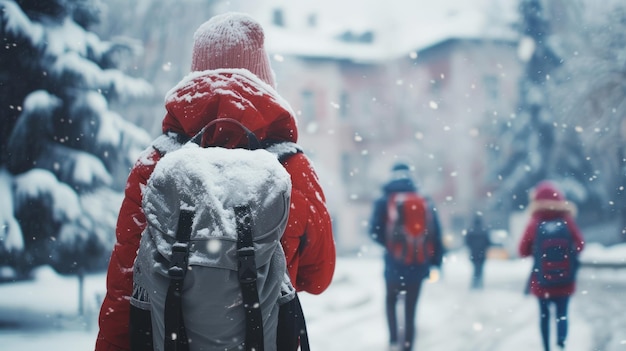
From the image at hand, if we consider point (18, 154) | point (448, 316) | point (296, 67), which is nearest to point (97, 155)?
point (18, 154)

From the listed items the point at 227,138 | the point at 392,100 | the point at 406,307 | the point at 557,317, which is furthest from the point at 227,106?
the point at 392,100

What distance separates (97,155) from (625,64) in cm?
778

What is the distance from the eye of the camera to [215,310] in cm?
150

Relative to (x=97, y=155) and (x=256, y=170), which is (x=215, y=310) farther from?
(x=97, y=155)

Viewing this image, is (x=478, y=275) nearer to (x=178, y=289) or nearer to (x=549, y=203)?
(x=549, y=203)

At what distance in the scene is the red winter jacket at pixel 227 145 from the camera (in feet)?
5.65

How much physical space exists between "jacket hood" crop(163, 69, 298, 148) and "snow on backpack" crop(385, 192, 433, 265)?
447 centimetres

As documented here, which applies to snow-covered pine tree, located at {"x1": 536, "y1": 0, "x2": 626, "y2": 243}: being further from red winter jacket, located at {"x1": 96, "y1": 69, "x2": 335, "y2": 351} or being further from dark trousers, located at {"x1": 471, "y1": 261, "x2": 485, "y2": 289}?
red winter jacket, located at {"x1": 96, "y1": 69, "x2": 335, "y2": 351}

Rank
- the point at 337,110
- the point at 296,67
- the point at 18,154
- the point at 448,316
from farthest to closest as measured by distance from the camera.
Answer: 1. the point at 337,110
2. the point at 296,67
3. the point at 448,316
4. the point at 18,154

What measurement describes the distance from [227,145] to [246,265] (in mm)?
424

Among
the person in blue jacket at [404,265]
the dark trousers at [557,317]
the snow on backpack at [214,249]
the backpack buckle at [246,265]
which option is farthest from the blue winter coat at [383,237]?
the backpack buckle at [246,265]

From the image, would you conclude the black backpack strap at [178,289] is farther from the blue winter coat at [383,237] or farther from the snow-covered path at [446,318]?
the snow-covered path at [446,318]

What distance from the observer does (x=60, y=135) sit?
25.7ft

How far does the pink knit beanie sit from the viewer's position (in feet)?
6.15
